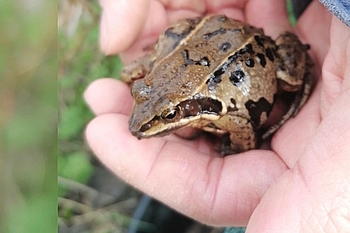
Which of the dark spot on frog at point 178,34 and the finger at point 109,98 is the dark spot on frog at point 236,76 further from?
the finger at point 109,98

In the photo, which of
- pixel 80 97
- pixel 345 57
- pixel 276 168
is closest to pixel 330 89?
pixel 345 57

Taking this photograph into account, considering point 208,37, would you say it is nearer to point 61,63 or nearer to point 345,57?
point 345,57

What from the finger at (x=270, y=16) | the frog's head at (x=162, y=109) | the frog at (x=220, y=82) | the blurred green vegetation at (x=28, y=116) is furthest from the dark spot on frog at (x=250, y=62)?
the blurred green vegetation at (x=28, y=116)

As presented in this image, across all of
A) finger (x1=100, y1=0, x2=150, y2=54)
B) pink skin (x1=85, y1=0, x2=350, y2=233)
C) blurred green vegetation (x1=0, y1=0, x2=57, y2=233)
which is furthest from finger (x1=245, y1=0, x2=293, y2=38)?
blurred green vegetation (x1=0, y1=0, x2=57, y2=233)

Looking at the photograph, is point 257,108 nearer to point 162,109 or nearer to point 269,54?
point 269,54

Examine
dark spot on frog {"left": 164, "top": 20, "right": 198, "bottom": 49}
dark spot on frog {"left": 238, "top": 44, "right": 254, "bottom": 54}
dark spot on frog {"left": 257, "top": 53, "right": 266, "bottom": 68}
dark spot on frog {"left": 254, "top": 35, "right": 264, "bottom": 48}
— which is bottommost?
dark spot on frog {"left": 164, "top": 20, "right": 198, "bottom": 49}

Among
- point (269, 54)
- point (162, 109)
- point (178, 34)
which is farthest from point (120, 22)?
point (269, 54)

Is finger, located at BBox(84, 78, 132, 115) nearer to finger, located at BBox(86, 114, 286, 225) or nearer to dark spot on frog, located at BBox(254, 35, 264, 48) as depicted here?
finger, located at BBox(86, 114, 286, 225)
